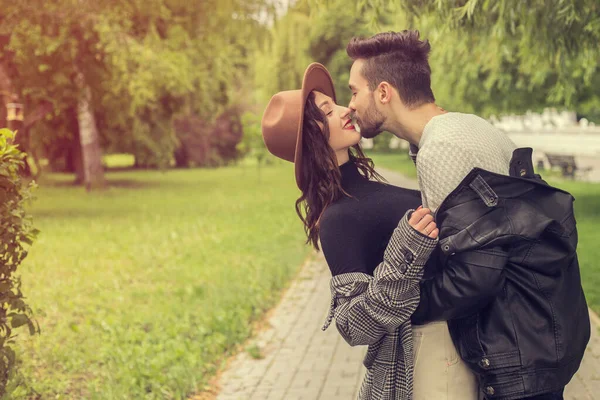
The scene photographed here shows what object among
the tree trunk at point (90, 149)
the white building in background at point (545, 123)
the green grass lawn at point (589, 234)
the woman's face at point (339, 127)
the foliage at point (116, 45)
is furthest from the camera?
the white building in background at point (545, 123)

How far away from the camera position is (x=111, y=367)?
22.4ft

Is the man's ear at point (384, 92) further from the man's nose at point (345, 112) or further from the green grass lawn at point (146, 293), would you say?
the green grass lawn at point (146, 293)

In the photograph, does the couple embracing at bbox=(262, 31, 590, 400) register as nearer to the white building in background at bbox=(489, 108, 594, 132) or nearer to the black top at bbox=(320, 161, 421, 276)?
the black top at bbox=(320, 161, 421, 276)

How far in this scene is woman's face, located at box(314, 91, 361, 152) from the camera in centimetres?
285

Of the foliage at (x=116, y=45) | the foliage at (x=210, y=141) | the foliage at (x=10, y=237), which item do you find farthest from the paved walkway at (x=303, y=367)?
the foliage at (x=210, y=141)

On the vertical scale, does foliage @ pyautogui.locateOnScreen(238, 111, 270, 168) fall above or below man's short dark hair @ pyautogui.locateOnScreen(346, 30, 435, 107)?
below

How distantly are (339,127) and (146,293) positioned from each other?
7.83m

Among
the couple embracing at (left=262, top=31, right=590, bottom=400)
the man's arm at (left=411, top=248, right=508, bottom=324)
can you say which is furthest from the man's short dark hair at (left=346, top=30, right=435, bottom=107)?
the man's arm at (left=411, top=248, right=508, bottom=324)

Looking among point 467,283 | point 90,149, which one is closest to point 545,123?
point 90,149

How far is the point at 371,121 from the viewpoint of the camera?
109 inches

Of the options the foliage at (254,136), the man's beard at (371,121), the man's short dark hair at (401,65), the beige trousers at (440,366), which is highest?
the man's short dark hair at (401,65)

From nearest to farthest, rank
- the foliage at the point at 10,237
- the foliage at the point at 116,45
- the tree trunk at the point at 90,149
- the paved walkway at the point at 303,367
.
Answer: the foliage at the point at 10,237
the paved walkway at the point at 303,367
the foliage at the point at 116,45
the tree trunk at the point at 90,149

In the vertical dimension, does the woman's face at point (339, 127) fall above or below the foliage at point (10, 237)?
above

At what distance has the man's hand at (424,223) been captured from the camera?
7.85ft
